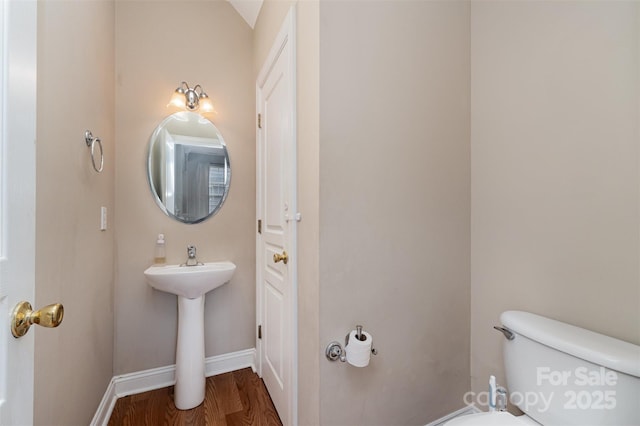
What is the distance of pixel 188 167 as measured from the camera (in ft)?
6.19

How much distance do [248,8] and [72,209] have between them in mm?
1749

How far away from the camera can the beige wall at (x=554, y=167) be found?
3.10 feet

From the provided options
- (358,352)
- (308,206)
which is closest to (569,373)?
(358,352)

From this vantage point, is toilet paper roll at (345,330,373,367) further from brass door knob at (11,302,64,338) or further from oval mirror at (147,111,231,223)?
oval mirror at (147,111,231,223)

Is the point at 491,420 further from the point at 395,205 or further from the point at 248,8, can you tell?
the point at 248,8

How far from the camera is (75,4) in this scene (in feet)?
3.67

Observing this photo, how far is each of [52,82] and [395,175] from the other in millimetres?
1349

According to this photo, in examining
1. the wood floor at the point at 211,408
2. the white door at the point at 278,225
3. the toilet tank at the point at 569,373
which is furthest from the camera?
the wood floor at the point at 211,408

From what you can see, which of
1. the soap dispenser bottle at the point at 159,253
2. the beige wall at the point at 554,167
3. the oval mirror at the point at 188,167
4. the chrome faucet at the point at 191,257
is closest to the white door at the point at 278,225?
the oval mirror at the point at 188,167

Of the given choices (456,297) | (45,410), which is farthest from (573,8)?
(45,410)

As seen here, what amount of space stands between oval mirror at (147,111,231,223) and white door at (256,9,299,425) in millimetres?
300

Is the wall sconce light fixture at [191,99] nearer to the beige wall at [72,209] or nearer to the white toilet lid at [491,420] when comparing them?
the beige wall at [72,209]

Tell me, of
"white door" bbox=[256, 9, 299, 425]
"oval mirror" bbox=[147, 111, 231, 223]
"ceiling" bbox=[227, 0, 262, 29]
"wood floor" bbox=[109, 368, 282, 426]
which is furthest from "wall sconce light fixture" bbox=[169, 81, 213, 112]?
"wood floor" bbox=[109, 368, 282, 426]

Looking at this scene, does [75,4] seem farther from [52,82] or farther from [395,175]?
[395,175]
